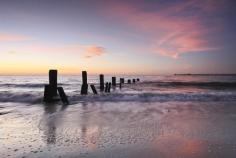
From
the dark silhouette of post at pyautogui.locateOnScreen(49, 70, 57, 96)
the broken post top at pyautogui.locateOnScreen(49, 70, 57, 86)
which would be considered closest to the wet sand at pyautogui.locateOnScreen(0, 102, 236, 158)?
the dark silhouette of post at pyautogui.locateOnScreen(49, 70, 57, 96)

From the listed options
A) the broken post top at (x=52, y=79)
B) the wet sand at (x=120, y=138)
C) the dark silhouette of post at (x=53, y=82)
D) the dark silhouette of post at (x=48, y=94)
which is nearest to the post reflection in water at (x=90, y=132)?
the wet sand at (x=120, y=138)

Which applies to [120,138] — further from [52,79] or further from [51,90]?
[52,79]

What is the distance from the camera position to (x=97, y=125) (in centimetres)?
714

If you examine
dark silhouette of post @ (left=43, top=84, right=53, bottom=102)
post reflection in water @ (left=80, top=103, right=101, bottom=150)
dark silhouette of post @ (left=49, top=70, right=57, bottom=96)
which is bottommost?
post reflection in water @ (left=80, top=103, right=101, bottom=150)

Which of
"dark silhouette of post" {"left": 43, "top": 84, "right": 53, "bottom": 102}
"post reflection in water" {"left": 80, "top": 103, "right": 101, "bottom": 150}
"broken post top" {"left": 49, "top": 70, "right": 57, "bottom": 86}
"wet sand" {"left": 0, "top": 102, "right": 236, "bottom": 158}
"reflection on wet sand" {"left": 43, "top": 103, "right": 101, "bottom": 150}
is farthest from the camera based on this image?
"broken post top" {"left": 49, "top": 70, "right": 57, "bottom": 86}

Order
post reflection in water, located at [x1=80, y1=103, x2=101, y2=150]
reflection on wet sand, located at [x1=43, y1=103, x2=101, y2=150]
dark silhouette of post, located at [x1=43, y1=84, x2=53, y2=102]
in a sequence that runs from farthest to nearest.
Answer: dark silhouette of post, located at [x1=43, y1=84, x2=53, y2=102]
reflection on wet sand, located at [x1=43, y1=103, x2=101, y2=150]
post reflection in water, located at [x1=80, y1=103, x2=101, y2=150]

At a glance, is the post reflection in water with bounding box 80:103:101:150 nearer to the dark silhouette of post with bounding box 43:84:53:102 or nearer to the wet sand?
the wet sand

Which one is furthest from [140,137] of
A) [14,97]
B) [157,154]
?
[14,97]

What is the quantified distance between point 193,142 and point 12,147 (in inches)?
136

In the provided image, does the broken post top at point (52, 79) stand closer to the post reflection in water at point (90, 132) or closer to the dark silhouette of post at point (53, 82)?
the dark silhouette of post at point (53, 82)

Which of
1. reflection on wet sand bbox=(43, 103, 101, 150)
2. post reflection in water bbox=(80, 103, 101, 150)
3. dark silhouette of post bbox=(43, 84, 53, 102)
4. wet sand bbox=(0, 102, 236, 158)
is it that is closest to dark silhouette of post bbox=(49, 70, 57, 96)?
dark silhouette of post bbox=(43, 84, 53, 102)

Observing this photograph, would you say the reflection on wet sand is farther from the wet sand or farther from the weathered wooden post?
the weathered wooden post

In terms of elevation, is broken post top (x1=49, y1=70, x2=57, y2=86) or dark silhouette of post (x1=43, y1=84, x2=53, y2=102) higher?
broken post top (x1=49, y1=70, x2=57, y2=86)

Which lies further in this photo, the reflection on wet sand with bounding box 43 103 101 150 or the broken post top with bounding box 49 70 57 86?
the broken post top with bounding box 49 70 57 86
